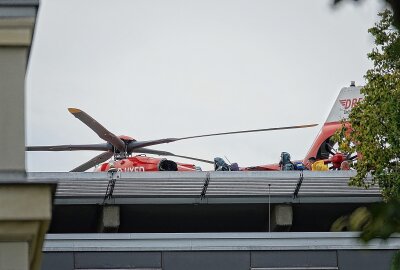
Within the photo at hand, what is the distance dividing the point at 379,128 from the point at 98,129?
22178mm

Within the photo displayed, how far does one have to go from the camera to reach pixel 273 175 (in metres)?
43.8

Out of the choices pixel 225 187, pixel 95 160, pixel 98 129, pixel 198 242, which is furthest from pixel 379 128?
pixel 95 160

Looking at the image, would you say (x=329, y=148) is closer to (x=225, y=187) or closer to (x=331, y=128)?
(x=331, y=128)

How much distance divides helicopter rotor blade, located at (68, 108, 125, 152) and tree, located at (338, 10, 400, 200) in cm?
1962

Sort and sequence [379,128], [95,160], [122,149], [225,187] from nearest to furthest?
[379,128]
[225,187]
[122,149]
[95,160]

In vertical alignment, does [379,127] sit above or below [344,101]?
below

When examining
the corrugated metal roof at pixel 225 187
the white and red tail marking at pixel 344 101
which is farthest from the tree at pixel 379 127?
the white and red tail marking at pixel 344 101

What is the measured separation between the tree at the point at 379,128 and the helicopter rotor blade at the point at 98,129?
19.6 m

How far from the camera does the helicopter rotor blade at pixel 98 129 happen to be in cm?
5381

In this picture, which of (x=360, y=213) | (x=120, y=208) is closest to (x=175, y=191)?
(x=120, y=208)

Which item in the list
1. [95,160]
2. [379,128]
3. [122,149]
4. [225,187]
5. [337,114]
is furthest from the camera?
[337,114]

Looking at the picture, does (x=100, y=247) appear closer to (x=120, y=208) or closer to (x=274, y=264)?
(x=274, y=264)

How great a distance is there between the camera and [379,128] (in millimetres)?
34750

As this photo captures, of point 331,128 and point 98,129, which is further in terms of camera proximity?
point 331,128
